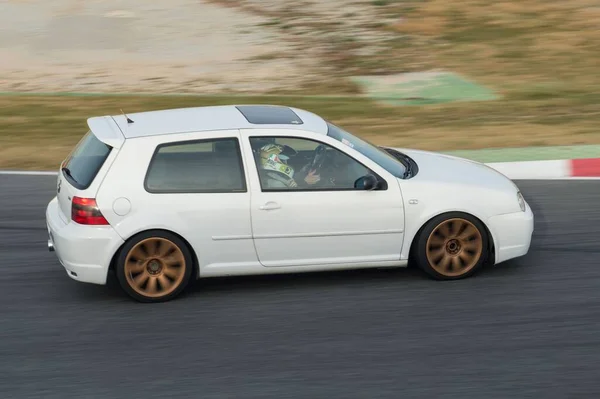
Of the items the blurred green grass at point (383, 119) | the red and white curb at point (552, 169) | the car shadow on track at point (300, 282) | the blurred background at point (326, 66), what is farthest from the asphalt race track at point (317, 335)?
the blurred background at point (326, 66)

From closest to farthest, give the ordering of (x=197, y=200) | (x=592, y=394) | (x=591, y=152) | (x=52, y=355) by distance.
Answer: (x=592, y=394) → (x=52, y=355) → (x=197, y=200) → (x=591, y=152)

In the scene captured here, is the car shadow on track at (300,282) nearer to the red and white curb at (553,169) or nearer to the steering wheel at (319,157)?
the steering wheel at (319,157)

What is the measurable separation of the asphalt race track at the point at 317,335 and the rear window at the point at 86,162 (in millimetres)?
867

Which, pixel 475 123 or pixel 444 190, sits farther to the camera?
pixel 475 123

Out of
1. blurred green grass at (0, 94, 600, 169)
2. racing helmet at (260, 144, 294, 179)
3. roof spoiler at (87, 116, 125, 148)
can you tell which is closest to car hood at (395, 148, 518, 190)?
racing helmet at (260, 144, 294, 179)

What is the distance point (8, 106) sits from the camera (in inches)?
650

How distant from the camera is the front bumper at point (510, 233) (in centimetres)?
815

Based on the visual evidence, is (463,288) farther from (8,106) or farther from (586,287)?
(8,106)

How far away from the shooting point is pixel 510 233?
8.20 metres

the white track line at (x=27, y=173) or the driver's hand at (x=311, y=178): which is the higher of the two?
the driver's hand at (x=311, y=178)

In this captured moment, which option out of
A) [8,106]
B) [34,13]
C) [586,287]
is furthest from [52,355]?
[34,13]

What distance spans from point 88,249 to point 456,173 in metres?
3.10

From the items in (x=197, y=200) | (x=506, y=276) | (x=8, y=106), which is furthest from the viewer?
(x=8, y=106)

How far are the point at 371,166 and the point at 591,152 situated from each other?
573 centimetres
